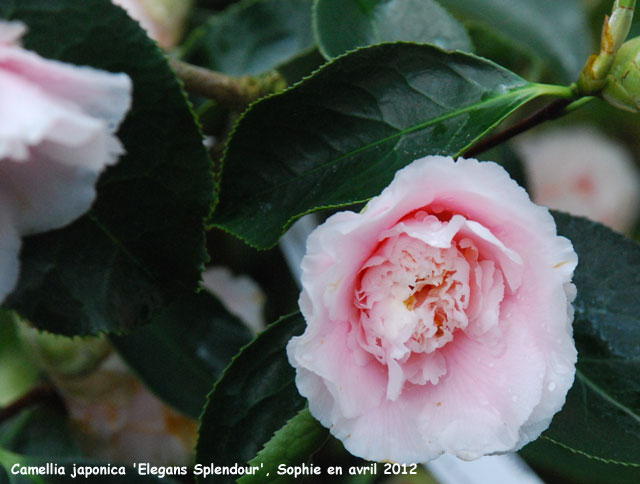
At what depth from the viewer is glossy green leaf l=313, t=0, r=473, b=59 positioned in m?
0.49

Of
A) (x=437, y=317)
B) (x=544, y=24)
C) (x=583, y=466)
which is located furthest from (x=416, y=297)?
(x=544, y=24)

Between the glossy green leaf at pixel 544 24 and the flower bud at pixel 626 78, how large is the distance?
1.23ft

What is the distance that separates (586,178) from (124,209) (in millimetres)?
670

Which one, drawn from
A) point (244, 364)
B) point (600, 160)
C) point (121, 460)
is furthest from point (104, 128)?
point (600, 160)

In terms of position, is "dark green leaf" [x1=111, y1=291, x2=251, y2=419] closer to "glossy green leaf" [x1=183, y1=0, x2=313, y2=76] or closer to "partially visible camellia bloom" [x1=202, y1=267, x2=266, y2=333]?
"partially visible camellia bloom" [x1=202, y1=267, x2=266, y2=333]

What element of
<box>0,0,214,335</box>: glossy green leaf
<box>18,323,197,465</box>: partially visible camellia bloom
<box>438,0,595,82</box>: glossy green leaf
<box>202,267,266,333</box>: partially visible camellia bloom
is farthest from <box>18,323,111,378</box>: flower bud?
<box>438,0,595,82</box>: glossy green leaf

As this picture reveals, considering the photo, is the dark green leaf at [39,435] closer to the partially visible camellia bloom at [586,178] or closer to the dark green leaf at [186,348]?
the dark green leaf at [186,348]

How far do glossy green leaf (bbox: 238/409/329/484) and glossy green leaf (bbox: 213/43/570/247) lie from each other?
98 millimetres

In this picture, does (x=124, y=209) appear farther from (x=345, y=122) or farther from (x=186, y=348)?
(x=186, y=348)

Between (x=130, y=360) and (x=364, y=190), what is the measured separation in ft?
0.94

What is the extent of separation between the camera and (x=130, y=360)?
1.90ft

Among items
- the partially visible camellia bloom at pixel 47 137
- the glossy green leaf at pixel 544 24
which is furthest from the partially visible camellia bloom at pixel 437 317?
the glossy green leaf at pixel 544 24

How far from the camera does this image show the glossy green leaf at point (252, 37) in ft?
2.22

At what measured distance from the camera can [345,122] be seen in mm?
400
